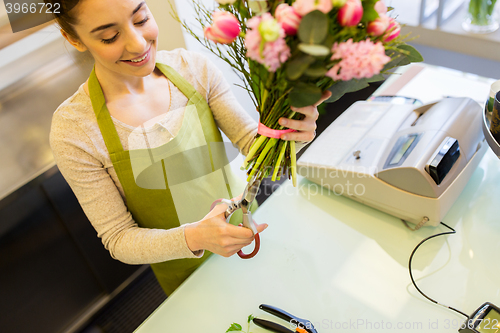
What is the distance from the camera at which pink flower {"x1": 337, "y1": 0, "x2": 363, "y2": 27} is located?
49 centimetres

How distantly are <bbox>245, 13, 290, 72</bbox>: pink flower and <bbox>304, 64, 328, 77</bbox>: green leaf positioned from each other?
0.04 meters

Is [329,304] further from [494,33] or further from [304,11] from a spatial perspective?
[494,33]

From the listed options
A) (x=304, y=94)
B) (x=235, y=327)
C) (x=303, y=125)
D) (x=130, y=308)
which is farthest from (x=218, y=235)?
(x=130, y=308)

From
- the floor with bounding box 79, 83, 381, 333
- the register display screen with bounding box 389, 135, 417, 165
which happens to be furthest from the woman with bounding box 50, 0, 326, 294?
the floor with bounding box 79, 83, 381, 333

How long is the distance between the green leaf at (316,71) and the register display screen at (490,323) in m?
0.68

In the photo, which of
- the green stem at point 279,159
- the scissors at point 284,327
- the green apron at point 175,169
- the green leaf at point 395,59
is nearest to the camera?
the green leaf at point 395,59

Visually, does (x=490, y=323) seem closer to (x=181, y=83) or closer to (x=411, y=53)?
(x=411, y=53)

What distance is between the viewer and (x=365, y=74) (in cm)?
50

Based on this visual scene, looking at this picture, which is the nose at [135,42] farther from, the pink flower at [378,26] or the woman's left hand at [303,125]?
the pink flower at [378,26]

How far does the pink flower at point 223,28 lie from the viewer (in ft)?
1.80

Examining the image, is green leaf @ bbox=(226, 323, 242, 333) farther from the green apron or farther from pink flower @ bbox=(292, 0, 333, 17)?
pink flower @ bbox=(292, 0, 333, 17)

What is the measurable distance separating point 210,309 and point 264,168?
44 centimetres

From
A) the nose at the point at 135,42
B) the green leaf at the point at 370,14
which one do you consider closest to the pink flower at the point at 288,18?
the green leaf at the point at 370,14

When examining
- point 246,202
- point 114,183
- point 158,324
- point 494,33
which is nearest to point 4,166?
point 114,183
